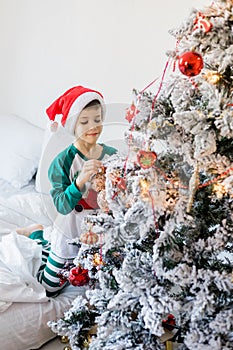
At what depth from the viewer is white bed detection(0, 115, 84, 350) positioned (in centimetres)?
142

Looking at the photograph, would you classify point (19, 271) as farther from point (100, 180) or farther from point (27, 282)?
point (100, 180)

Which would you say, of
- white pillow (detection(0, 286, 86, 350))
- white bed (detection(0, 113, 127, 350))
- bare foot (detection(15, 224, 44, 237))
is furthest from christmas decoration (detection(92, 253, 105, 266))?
Answer: bare foot (detection(15, 224, 44, 237))

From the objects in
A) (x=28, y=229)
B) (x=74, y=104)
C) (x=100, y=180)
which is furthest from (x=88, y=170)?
(x=28, y=229)

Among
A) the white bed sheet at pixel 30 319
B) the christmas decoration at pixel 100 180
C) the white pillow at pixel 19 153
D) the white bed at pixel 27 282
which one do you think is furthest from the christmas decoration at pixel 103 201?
the white pillow at pixel 19 153

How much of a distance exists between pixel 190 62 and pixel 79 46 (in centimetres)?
154

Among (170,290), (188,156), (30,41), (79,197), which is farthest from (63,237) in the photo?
(30,41)

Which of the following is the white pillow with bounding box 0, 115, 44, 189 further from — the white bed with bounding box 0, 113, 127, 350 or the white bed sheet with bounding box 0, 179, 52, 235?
the white bed with bounding box 0, 113, 127, 350

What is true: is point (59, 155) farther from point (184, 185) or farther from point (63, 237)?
point (184, 185)

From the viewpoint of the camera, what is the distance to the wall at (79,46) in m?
1.84

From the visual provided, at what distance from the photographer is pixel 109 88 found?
2090mm

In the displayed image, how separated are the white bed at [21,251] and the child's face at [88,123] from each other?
0.23 metres

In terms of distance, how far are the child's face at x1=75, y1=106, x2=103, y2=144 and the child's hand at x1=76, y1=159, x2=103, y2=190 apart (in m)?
0.13

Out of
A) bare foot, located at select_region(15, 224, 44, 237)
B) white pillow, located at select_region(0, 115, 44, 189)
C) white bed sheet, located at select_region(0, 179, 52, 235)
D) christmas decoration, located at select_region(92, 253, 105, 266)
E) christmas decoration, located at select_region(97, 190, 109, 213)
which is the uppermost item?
christmas decoration, located at select_region(97, 190, 109, 213)

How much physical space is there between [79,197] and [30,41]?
1.52 m
